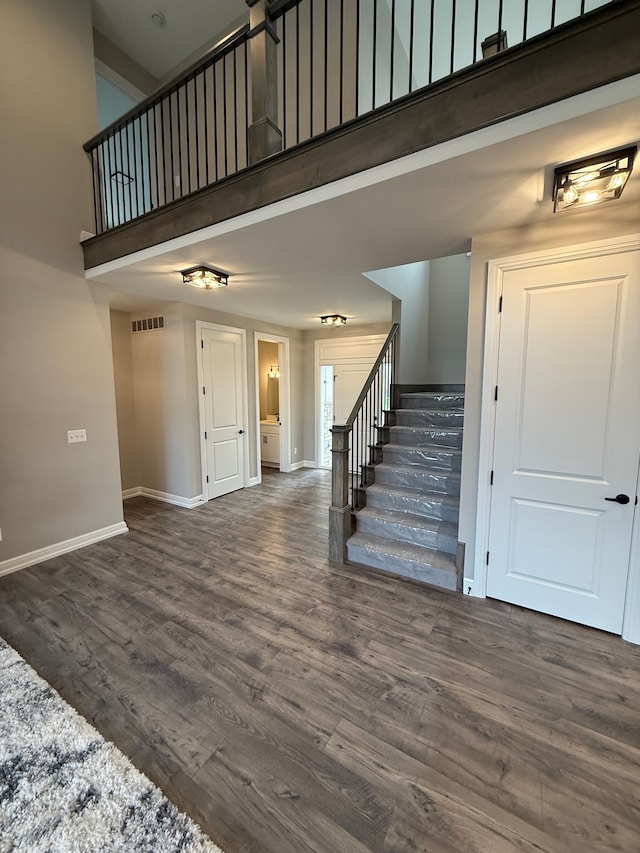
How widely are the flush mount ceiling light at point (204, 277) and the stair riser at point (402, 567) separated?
2.76 m

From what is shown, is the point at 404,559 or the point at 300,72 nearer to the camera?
the point at 404,559

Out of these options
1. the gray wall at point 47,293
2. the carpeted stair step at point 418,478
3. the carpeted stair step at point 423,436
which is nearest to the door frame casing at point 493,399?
the carpeted stair step at point 418,478

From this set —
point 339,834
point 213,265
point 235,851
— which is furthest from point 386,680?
point 213,265

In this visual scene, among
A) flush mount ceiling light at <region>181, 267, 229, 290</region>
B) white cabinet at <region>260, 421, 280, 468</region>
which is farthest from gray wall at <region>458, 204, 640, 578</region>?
white cabinet at <region>260, 421, 280, 468</region>

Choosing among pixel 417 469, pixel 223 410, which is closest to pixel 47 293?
pixel 223 410

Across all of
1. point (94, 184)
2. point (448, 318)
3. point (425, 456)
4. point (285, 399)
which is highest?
point (94, 184)

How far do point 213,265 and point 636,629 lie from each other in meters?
4.07

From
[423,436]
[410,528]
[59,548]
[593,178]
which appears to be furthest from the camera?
[423,436]

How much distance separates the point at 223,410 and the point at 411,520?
3.13m

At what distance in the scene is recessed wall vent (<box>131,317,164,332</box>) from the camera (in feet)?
15.3

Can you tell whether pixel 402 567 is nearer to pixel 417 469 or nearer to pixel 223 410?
pixel 417 469

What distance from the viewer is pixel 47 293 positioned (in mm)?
3219

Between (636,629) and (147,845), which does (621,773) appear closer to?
(636,629)

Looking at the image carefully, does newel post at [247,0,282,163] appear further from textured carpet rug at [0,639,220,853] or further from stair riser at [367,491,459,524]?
textured carpet rug at [0,639,220,853]
